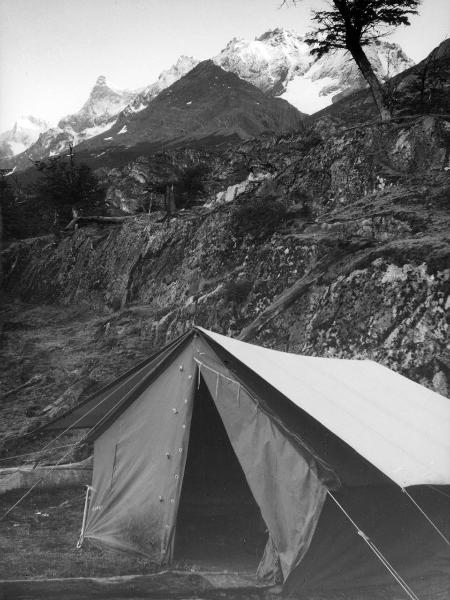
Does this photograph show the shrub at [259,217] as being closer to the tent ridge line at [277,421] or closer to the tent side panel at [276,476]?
the tent ridge line at [277,421]

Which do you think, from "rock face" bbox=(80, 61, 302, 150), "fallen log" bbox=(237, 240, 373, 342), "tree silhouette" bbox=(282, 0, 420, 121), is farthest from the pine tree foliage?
"rock face" bbox=(80, 61, 302, 150)

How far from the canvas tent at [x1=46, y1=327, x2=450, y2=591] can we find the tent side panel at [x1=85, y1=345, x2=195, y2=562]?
0.06 ft

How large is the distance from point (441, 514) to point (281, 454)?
8.51ft

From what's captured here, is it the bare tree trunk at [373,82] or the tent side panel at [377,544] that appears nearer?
the tent side panel at [377,544]

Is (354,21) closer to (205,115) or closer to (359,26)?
(359,26)

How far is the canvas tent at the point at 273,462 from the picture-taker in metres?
5.77

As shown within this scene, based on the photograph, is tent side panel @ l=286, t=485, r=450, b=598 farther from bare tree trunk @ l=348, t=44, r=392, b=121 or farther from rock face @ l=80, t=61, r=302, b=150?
rock face @ l=80, t=61, r=302, b=150

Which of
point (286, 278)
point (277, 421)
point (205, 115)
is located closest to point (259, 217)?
point (286, 278)

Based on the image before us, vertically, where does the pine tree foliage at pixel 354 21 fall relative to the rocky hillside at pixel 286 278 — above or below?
above

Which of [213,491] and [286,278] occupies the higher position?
[286,278]

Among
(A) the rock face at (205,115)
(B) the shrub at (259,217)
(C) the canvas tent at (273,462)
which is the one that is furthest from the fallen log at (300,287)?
(A) the rock face at (205,115)

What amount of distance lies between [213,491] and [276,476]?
2.92m

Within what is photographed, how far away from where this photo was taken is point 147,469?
22.8 ft

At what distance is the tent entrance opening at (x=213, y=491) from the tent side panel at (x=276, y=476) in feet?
5.95
